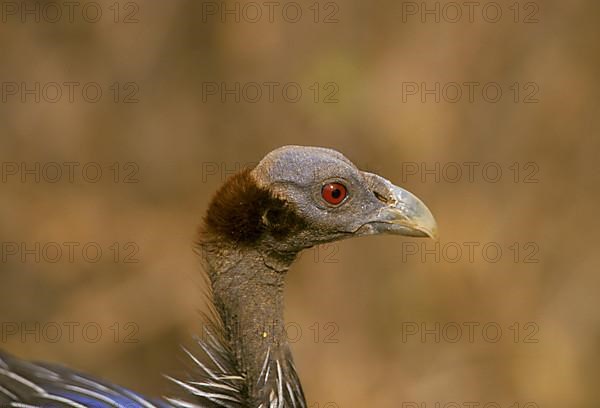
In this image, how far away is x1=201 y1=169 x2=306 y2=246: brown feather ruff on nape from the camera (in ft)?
11.5

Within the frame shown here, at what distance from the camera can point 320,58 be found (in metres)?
7.36

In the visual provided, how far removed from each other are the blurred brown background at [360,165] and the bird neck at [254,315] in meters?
3.29

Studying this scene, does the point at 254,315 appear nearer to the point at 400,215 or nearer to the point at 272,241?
the point at 272,241

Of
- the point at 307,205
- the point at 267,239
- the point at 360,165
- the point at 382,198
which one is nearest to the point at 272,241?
the point at 267,239

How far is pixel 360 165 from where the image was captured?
725 centimetres

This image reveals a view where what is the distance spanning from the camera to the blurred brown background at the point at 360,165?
7027mm

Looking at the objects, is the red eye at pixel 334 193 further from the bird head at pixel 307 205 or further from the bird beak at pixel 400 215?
the bird beak at pixel 400 215

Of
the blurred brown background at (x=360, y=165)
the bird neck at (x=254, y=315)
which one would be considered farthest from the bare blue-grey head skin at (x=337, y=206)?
the blurred brown background at (x=360, y=165)

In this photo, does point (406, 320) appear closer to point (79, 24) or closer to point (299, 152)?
point (79, 24)

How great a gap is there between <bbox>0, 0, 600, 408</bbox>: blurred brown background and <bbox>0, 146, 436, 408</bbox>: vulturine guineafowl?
3.27 metres

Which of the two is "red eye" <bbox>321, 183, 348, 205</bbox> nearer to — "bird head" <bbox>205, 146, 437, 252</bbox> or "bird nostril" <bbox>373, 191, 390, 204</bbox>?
"bird head" <bbox>205, 146, 437, 252</bbox>

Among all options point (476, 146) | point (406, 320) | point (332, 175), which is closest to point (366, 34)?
point (476, 146)

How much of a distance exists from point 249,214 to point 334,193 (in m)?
0.28

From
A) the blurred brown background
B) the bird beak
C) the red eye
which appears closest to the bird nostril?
the bird beak
